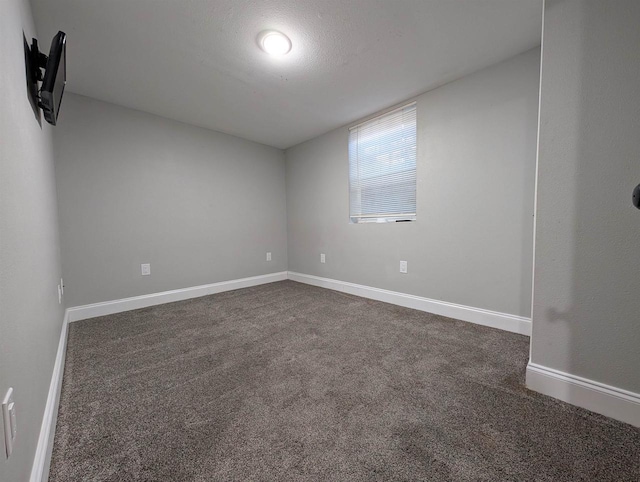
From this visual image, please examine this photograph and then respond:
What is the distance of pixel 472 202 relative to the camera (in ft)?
7.16

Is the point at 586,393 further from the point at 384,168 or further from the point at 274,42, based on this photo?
the point at 274,42

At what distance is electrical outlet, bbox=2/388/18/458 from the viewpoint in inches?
22.7

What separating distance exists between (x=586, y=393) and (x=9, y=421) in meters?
2.09

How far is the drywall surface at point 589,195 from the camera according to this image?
1086 mm

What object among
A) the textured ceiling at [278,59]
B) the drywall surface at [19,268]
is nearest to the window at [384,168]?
the textured ceiling at [278,59]

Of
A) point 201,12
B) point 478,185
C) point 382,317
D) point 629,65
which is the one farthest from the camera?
point 382,317

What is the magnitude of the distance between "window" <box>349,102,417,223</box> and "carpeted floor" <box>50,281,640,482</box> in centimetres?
133

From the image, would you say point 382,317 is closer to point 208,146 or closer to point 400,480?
point 400,480

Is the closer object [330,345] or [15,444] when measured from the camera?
[15,444]

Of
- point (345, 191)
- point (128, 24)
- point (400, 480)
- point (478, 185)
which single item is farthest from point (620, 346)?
point (128, 24)

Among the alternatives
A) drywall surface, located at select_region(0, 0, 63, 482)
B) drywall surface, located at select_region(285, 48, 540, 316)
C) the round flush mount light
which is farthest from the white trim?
the round flush mount light

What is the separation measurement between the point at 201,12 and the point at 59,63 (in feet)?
2.63

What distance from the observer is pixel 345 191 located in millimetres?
3262

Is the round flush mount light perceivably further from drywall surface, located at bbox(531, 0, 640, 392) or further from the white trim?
the white trim
